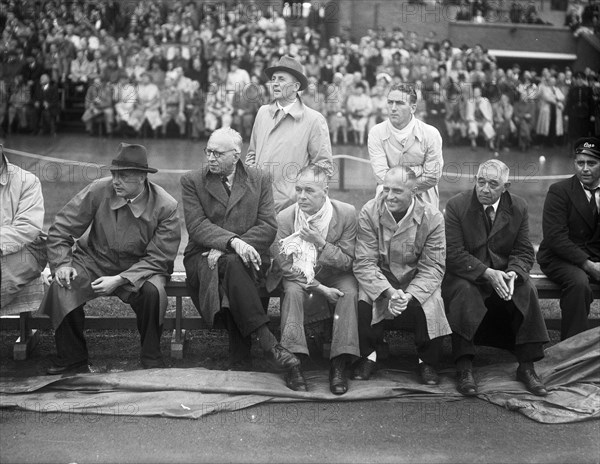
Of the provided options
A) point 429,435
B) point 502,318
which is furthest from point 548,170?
point 429,435

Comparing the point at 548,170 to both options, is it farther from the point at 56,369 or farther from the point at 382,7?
the point at 56,369

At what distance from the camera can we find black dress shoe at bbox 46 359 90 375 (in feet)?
17.8

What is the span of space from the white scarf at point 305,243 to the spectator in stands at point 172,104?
13737 millimetres

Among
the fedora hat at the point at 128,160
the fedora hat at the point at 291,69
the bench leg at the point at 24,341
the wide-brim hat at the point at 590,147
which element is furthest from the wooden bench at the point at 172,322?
the fedora hat at the point at 291,69

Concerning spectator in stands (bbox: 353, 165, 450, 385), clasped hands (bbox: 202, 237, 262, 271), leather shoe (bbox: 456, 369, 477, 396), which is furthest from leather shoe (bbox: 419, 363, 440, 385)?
clasped hands (bbox: 202, 237, 262, 271)

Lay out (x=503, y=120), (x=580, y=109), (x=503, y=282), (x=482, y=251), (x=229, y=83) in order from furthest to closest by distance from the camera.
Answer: (x=580, y=109) → (x=229, y=83) → (x=503, y=120) → (x=482, y=251) → (x=503, y=282)

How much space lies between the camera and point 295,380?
5223 mm

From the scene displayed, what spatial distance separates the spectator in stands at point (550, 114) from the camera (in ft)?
65.4

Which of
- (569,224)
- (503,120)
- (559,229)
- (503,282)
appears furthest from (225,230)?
(503,120)

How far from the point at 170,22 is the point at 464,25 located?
9164mm

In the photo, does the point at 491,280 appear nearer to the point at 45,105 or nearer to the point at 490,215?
the point at 490,215

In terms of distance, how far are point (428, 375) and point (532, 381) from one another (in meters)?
0.66

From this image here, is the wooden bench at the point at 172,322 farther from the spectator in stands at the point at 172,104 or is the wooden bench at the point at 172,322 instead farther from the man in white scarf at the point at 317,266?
the spectator in stands at the point at 172,104

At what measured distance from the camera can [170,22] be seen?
2211 cm
